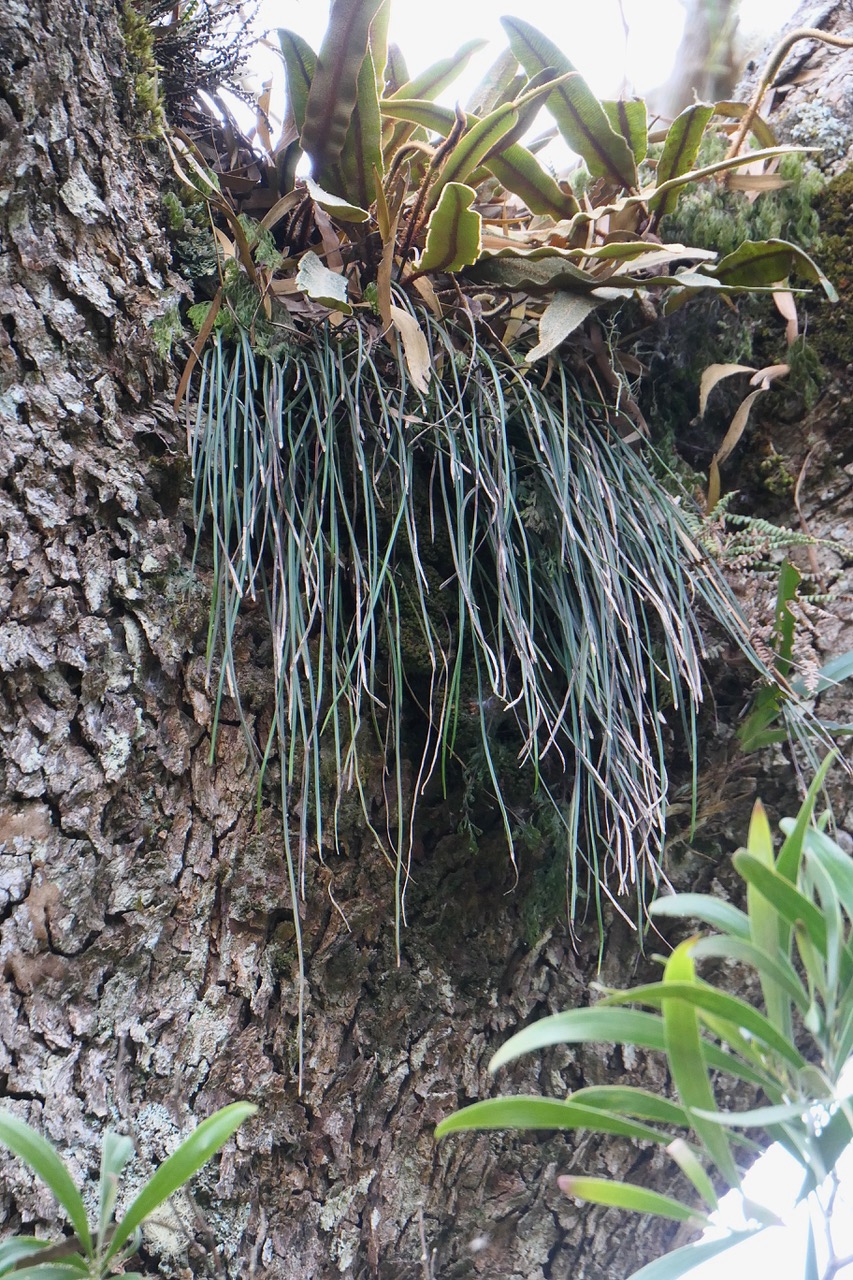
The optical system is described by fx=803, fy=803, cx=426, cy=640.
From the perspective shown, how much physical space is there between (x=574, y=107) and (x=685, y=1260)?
1156mm

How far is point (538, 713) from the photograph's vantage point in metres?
0.82

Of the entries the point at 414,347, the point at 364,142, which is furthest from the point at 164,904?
the point at 364,142

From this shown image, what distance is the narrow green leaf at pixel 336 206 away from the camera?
91 cm

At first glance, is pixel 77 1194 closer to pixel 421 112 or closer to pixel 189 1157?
pixel 189 1157

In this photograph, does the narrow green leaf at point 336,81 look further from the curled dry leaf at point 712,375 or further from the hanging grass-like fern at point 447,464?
the curled dry leaf at point 712,375

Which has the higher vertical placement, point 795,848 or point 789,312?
point 789,312

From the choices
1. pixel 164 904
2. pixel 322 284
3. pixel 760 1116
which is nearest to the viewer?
pixel 760 1116

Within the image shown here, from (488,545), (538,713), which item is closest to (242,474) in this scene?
(488,545)

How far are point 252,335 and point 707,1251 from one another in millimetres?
917

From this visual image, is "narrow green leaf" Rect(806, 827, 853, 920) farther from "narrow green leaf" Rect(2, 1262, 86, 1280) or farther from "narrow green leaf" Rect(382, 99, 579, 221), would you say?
"narrow green leaf" Rect(382, 99, 579, 221)

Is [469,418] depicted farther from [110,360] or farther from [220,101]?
[220,101]

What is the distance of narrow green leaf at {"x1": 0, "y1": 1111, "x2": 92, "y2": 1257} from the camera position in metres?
0.53

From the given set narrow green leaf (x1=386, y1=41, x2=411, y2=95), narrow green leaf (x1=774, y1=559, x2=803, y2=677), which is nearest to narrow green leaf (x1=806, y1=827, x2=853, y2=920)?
narrow green leaf (x1=774, y1=559, x2=803, y2=677)

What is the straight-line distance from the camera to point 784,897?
502 mm
